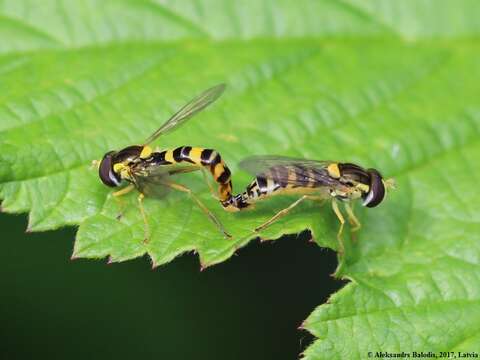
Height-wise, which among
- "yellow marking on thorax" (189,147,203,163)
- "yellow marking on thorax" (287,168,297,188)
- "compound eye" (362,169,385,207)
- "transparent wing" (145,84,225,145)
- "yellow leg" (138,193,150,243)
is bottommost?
"yellow leg" (138,193,150,243)

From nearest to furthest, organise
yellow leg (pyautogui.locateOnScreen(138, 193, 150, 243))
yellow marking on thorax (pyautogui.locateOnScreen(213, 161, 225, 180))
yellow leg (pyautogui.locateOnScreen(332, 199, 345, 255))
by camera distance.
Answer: yellow leg (pyautogui.locateOnScreen(138, 193, 150, 243))
yellow leg (pyautogui.locateOnScreen(332, 199, 345, 255))
yellow marking on thorax (pyautogui.locateOnScreen(213, 161, 225, 180))

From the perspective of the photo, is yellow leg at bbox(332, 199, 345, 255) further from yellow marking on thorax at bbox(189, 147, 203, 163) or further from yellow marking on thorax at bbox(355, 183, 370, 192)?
yellow marking on thorax at bbox(189, 147, 203, 163)

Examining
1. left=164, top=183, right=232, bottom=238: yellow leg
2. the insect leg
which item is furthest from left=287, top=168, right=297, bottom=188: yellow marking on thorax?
left=164, top=183, right=232, bottom=238: yellow leg

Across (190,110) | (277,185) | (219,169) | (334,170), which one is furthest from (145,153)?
(334,170)

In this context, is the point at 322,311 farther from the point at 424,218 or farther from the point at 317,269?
the point at 317,269

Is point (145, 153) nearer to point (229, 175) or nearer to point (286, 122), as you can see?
point (229, 175)

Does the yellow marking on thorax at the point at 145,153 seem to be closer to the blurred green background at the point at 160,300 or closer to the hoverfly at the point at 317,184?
the hoverfly at the point at 317,184

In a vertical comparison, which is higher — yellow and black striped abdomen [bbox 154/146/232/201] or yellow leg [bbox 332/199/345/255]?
yellow and black striped abdomen [bbox 154/146/232/201]

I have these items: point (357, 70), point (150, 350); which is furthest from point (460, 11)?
point (150, 350)
